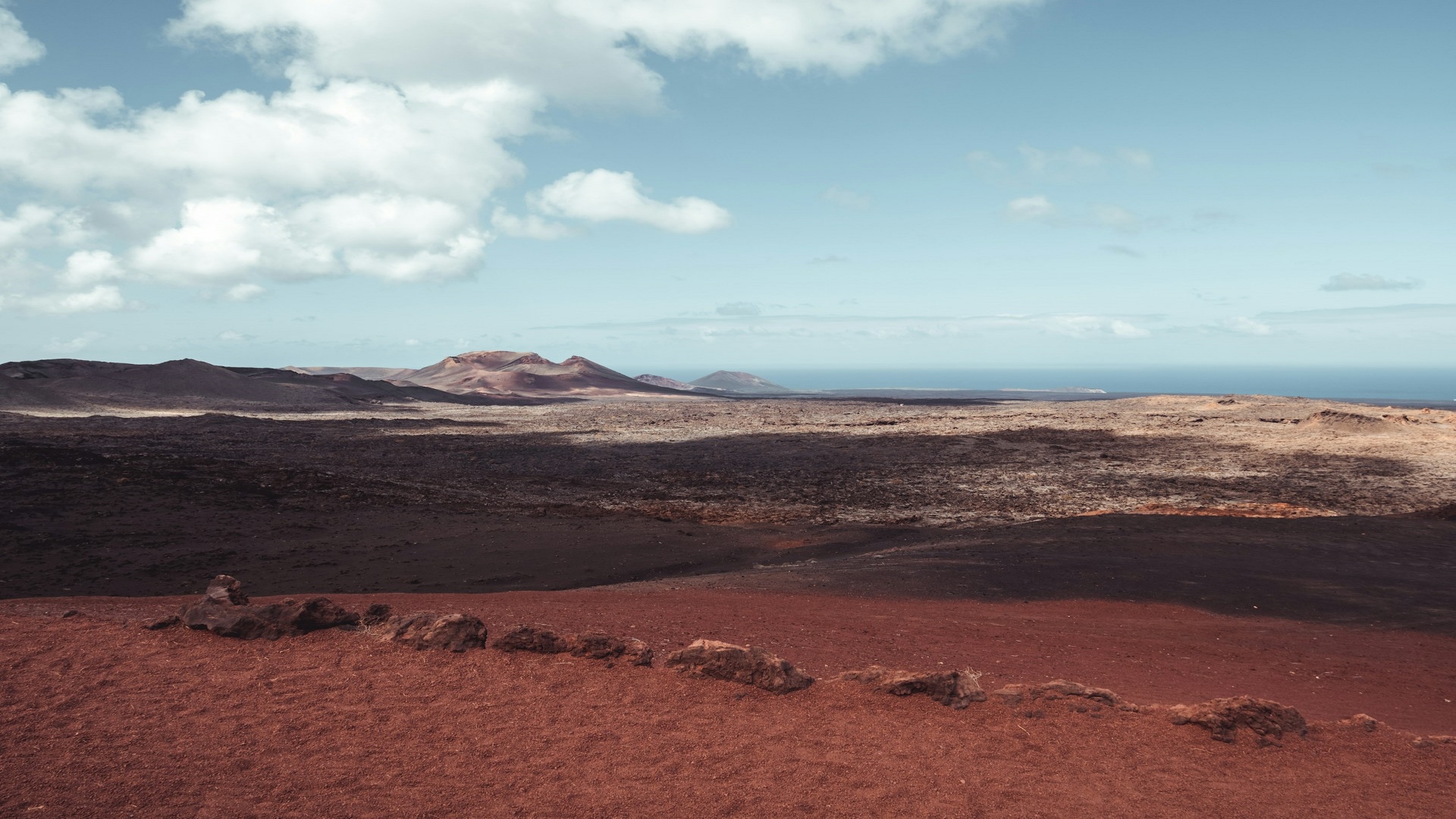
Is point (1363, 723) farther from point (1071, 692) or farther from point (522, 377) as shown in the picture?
point (522, 377)

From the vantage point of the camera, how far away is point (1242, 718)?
21.3 feet

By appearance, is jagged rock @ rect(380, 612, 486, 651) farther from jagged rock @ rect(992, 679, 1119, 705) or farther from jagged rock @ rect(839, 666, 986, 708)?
jagged rock @ rect(992, 679, 1119, 705)

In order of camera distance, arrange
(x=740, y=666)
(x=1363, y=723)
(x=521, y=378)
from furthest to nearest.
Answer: (x=521, y=378) → (x=740, y=666) → (x=1363, y=723)

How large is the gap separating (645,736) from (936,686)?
249 centimetres

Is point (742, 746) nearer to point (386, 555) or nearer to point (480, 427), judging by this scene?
point (386, 555)

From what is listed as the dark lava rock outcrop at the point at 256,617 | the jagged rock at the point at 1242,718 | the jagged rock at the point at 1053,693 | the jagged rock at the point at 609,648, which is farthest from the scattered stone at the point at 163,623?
the jagged rock at the point at 1242,718

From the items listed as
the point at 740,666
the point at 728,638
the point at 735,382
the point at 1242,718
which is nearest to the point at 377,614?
the point at 728,638

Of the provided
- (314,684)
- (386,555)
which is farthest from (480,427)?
(314,684)

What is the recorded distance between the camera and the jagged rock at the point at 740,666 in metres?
7.17

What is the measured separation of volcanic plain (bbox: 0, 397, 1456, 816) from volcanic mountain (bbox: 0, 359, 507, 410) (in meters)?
38.9

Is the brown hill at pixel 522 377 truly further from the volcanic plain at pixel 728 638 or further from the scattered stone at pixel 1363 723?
the scattered stone at pixel 1363 723

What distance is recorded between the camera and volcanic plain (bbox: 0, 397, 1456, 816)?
222 inches

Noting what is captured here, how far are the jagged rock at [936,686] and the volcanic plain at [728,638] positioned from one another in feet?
0.51

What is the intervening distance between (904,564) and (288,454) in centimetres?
2386
